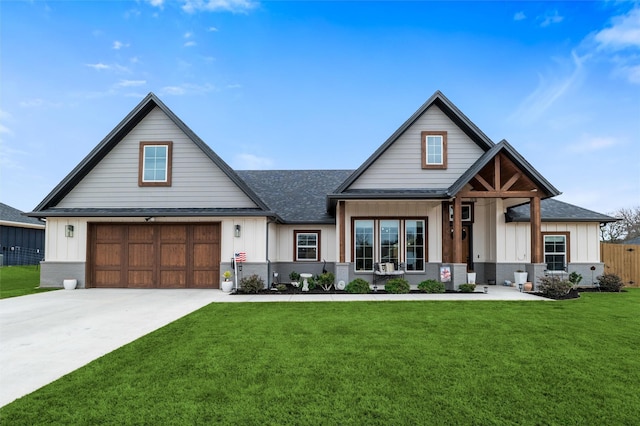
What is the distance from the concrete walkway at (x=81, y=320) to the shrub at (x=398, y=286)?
0.49 m

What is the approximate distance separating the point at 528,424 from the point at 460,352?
7.04ft

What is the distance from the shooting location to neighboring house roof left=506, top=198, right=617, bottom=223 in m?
14.3

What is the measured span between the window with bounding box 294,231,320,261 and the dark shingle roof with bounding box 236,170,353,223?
0.66 metres

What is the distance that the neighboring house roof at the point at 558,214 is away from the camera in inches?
561

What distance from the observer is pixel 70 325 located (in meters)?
7.40

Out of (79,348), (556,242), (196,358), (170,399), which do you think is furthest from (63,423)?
(556,242)

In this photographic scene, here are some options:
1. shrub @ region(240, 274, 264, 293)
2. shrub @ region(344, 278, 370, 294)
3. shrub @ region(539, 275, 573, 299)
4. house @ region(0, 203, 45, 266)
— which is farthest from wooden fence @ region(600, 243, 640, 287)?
house @ region(0, 203, 45, 266)

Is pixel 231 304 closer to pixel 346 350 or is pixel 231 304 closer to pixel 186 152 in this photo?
pixel 346 350

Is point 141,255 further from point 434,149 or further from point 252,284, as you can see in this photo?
point 434,149

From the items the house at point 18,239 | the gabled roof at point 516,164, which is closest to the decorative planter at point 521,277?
the gabled roof at point 516,164

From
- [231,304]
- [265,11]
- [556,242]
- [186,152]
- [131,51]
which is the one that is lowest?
[231,304]

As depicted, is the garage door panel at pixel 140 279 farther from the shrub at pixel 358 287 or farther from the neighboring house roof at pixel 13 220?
the neighboring house roof at pixel 13 220

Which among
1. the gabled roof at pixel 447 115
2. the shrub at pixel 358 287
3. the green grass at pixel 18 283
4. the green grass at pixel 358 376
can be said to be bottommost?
the green grass at pixel 18 283

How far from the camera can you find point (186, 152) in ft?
44.9
